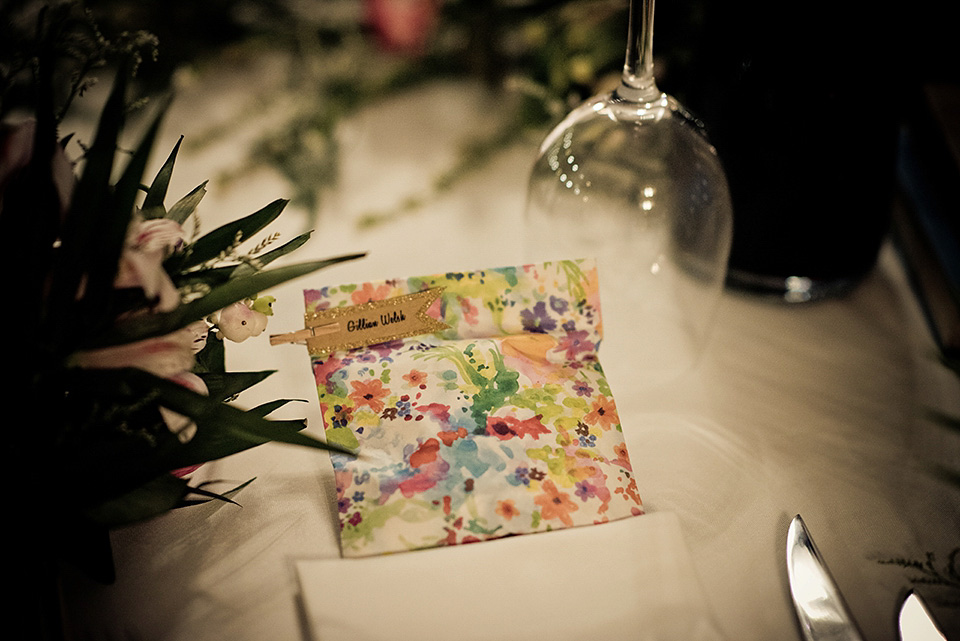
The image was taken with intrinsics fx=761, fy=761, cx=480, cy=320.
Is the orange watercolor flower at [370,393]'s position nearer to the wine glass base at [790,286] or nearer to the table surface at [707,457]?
the table surface at [707,457]

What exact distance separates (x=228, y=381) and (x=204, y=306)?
8 centimetres

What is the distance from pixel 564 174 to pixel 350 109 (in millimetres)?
453

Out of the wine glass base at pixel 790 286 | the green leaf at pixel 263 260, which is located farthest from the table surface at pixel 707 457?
the green leaf at pixel 263 260

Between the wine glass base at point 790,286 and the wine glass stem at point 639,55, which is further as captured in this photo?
the wine glass base at point 790,286

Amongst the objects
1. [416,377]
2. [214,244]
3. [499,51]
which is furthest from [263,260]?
[499,51]

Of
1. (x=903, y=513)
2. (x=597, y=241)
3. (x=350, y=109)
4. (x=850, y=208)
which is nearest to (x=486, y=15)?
(x=350, y=109)

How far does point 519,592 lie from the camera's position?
17.8 inches

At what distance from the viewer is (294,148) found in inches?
36.7

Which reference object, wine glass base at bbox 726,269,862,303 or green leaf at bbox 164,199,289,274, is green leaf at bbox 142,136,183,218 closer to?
green leaf at bbox 164,199,289,274

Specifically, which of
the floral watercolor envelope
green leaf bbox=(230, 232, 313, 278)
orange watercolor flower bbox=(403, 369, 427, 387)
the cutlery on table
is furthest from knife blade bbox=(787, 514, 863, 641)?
green leaf bbox=(230, 232, 313, 278)

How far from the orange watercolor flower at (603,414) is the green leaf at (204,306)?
0.21 metres

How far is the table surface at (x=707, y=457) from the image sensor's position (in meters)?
0.48

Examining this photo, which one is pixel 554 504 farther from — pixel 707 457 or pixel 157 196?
pixel 157 196

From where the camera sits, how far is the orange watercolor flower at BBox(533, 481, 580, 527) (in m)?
0.48
